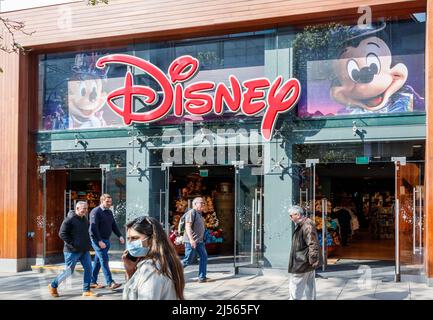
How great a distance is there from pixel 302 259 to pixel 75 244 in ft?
12.8

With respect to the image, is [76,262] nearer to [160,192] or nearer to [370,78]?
[160,192]

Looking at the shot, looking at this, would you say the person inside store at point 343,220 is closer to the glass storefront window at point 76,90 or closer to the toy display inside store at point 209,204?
the toy display inside store at point 209,204

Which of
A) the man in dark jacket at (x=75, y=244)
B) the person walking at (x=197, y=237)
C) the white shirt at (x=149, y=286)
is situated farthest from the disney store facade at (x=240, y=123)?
the white shirt at (x=149, y=286)

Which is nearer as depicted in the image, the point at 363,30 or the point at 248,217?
the point at 363,30

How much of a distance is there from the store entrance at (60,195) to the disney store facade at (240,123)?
4 cm

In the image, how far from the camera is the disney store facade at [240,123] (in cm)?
967

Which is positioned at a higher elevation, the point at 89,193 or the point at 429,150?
the point at 429,150

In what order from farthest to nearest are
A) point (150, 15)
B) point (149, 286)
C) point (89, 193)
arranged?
point (89, 193) < point (150, 15) < point (149, 286)

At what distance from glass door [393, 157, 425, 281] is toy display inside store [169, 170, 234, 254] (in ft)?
16.0

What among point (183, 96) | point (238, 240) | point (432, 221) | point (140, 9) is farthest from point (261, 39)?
point (432, 221)

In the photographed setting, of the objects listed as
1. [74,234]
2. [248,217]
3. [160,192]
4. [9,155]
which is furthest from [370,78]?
[9,155]

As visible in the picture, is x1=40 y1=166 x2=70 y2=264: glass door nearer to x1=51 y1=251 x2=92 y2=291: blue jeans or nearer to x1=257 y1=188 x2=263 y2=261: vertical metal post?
x1=51 y1=251 x2=92 y2=291: blue jeans

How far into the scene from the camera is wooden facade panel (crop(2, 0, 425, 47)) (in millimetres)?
9852

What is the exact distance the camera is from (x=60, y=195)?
499 inches
